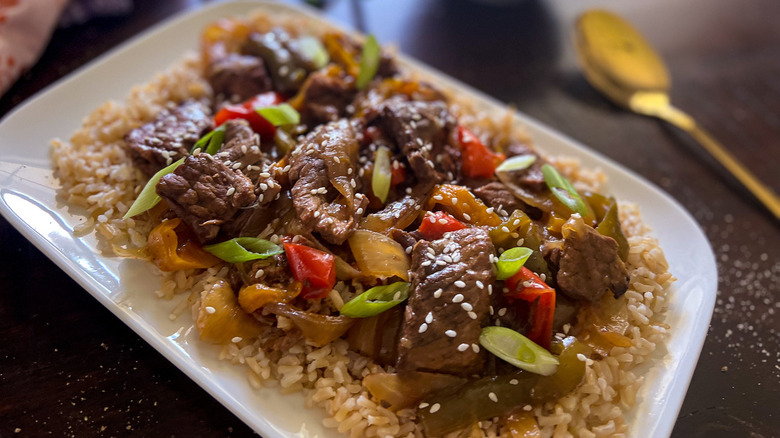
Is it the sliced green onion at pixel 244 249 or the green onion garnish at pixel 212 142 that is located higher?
the green onion garnish at pixel 212 142

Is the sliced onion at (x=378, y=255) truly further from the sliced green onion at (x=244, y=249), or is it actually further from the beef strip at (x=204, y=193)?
the beef strip at (x=204, y=193)

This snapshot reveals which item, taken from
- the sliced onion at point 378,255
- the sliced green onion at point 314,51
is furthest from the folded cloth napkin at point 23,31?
the sliced onion at point 378,255

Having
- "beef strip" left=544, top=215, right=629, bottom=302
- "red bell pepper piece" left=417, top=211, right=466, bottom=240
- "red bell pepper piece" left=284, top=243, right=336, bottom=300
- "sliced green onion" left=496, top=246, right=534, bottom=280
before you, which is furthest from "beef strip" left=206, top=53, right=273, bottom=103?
"beef strip" left=544, top=215, right=629, bottom=302

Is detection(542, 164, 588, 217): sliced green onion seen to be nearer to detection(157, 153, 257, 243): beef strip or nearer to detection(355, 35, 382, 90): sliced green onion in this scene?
detection(355, 35, 382, 90): sliced green onion

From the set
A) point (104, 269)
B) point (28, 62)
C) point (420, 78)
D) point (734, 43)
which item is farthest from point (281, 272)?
point (734, 43)

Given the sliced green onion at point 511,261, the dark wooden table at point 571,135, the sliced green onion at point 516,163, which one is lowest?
the dark wooden table at point 571,135

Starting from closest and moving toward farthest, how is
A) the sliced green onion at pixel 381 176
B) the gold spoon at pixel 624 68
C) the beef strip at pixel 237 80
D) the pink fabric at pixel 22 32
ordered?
1. the sliced green onion at pixel 381 176
2. the beef strip at pixel 237 80
3. the pink fabric at pixel 22 32
4. the gold spoon at pixel 624 68
